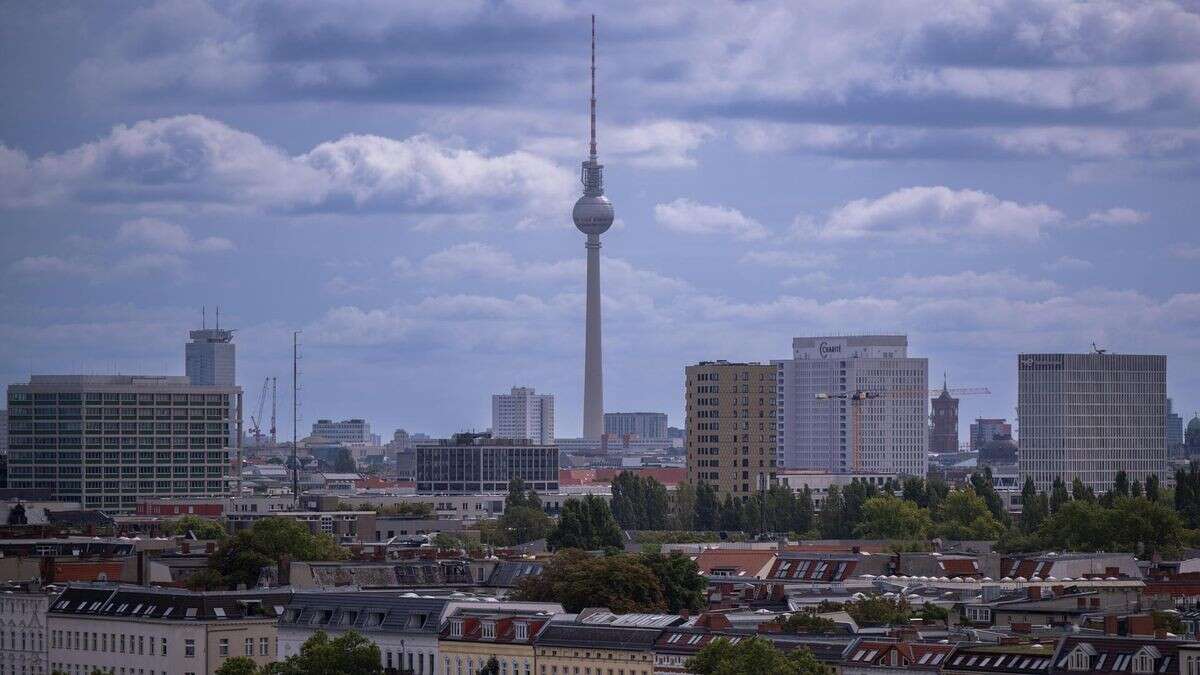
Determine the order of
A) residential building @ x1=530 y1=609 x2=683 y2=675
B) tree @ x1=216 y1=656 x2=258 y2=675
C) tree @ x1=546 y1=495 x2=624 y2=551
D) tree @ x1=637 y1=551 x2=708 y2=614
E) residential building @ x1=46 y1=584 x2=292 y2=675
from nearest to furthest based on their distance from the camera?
residential building @ x1=530 y1=609 x2=683 y2=675, tree @ x1=216 y1=656 x2=258 y2=675, residential building @ x1=46 y1=584 x2=292 y2=675, tree @ x1=637 y1=551 x2=708 y2=614, tree @ x1=546 y1=495 x2=624 y2=551

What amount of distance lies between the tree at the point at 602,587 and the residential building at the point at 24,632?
63.6 feet

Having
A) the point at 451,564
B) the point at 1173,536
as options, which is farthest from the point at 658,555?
the point at 1173,536

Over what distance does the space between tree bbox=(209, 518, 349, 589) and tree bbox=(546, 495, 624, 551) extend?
25269 mm

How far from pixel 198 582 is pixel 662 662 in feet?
110

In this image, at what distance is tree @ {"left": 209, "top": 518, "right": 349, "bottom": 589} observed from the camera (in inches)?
5379

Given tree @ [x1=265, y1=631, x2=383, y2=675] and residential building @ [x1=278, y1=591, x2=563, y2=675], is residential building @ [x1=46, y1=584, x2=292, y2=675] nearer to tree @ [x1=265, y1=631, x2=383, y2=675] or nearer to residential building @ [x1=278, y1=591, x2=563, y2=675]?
residential building @ [x1=278, y1=591, x2=563, y2=675]

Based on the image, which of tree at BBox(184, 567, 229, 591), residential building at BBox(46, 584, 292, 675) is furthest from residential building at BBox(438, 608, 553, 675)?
tree at BBox(184, 567, 229, 591)

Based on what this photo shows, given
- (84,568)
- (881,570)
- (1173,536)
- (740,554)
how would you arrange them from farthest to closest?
(1173,536) < (740,554) < (881,570) < (84,568)

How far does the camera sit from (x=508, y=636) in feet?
368

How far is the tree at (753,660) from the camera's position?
9644cm

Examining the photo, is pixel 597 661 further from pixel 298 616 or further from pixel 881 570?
pixel 881 570

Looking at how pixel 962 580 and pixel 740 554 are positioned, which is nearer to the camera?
pixel 962 580

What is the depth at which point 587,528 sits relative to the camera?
18538cm

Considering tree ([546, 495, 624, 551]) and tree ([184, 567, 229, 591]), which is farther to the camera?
tree ([546, 495, 624, 551])
